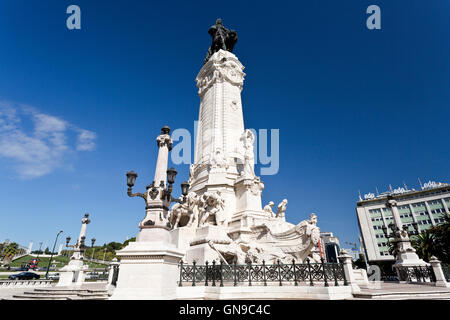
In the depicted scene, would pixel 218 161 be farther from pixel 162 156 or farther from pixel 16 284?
pixel 16 284

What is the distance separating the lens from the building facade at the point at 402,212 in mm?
60125

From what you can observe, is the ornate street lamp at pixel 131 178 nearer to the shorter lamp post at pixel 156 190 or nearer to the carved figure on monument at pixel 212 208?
the shorter lamp post at pixel 156 190

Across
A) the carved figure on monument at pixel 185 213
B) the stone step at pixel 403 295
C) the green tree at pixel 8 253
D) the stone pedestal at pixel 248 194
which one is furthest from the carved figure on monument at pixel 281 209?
the green tree at pixel 8 253

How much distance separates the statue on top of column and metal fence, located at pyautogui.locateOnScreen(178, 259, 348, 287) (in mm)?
31026

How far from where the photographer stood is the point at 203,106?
92.5ft

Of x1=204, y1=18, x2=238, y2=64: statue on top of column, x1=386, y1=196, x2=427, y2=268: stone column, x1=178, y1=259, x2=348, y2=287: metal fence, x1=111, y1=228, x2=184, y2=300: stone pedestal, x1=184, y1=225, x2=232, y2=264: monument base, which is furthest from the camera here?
x1=204, y1=18, x2=238, y2=64: statue on top of column

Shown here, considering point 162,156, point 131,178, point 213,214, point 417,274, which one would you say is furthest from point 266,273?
point 417,274

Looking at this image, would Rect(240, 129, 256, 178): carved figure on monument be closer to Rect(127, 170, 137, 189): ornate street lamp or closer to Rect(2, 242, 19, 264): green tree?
Rect(127, 170, 137, 189): ornate street lamp

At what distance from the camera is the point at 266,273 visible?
945cm

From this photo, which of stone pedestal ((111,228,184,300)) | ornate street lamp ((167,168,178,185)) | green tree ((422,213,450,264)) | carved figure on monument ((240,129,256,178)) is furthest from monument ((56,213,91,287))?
green tree ((422,213,450,264))

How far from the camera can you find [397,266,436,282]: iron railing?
557 inches
